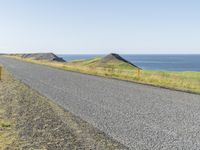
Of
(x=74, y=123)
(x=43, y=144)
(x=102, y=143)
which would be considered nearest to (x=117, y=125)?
(x=74, y=123)

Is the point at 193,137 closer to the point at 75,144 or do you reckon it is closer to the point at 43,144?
the point at 75,144

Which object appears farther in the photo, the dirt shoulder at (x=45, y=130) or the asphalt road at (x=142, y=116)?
the asphalt road at (x=142, y=116)

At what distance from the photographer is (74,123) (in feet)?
41.6

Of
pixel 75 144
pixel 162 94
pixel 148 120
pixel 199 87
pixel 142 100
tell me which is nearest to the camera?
pixel 75 144

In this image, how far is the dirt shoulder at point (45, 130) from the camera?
9688 mm

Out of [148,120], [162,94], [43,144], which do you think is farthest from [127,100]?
[43,144]

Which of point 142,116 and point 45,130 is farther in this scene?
point 142,116

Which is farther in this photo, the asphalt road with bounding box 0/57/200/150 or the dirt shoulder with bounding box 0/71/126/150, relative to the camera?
the asphalt road with bounding box 0/57/200/150

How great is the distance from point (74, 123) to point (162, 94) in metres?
9.50

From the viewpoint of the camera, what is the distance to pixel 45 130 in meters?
11.6

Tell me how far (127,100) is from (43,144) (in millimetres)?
9218

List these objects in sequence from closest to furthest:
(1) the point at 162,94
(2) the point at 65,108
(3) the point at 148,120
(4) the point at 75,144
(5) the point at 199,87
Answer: (4) the point at 75,144
(3) the point at 148,120
(2) the point at 65,108
(1) the point at 162,94
(5) the point at 199,87

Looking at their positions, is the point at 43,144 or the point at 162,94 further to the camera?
the point at 162,94

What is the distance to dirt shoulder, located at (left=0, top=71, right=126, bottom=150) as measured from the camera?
9.69m
